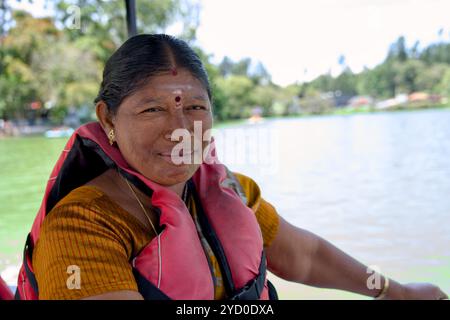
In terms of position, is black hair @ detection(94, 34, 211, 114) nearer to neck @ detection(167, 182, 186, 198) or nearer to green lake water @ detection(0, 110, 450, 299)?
neck @ detection(167, 182, 186, 198)

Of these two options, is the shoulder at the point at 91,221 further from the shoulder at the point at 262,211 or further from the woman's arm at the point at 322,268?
the woman's arm at the point at 322,268

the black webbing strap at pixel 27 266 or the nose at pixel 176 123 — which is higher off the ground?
the nose at pixel 176 123

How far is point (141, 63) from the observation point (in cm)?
112

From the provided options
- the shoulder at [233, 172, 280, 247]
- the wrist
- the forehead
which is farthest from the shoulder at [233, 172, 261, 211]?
the wrist

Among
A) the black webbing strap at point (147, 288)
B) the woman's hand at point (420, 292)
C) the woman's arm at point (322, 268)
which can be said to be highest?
the black webbing strap at point (147, 288)

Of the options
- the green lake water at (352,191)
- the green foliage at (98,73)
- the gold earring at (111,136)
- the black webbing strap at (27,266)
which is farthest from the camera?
the green foliage at (98,73)

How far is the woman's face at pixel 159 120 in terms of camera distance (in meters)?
1.11

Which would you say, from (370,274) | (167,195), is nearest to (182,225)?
(167,195)

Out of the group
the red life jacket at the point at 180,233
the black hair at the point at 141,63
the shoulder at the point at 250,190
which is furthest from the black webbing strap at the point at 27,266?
the shoulder at the point at 250,190

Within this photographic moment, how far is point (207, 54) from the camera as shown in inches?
988

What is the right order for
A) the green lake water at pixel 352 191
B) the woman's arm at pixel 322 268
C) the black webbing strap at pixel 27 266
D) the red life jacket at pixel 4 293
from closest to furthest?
the black webbing strap at pixel 27 266, the red life jacket at pixel 4 293, the woman's arm at pixel 322 268, the green lake water at pixel 352 191

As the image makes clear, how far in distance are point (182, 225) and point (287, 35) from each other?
93.6ft

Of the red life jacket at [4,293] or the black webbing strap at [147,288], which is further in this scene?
the red life jacket at [4,293]
